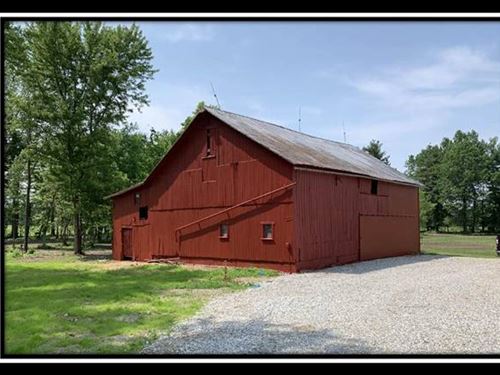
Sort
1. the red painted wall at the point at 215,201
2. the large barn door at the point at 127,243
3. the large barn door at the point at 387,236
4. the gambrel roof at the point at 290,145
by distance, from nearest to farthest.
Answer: the red painted wall at the point at 215,201
the gambrel roof at the point at 290,145
the large barn door at the point at 387,236
the large barn door at the point at 127,243

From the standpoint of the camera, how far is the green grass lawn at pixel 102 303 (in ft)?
26.5

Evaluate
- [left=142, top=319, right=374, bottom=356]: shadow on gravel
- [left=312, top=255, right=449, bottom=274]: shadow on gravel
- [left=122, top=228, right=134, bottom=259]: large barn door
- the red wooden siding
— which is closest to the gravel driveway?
[left=142, top=319, right=374, bottom=356]: shadow on gravel

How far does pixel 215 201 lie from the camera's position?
69.6ft

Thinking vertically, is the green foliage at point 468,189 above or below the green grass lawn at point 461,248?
above

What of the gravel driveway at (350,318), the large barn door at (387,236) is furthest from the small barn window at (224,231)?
the large barn door at (387,236)

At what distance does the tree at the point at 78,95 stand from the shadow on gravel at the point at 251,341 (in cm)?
2373

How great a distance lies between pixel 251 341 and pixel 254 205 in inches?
469

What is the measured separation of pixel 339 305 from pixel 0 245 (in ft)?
28.1

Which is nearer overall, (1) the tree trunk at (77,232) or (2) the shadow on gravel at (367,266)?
(2) the shadow on gravel at (367,266)

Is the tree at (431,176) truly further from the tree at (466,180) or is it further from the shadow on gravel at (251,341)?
the shadow on gravel at (251,341)

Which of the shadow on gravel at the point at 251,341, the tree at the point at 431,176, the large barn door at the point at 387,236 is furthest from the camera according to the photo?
the tree at the point at 431,176

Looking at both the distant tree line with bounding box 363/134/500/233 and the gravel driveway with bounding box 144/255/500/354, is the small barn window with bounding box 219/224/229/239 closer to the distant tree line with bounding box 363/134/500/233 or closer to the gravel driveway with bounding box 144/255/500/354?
the gravel driveway with bounding box 144/255/500/354

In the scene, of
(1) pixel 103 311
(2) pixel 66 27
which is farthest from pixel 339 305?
(2) pixel 66 27

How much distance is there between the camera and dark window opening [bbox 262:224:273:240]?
62.5 ft
